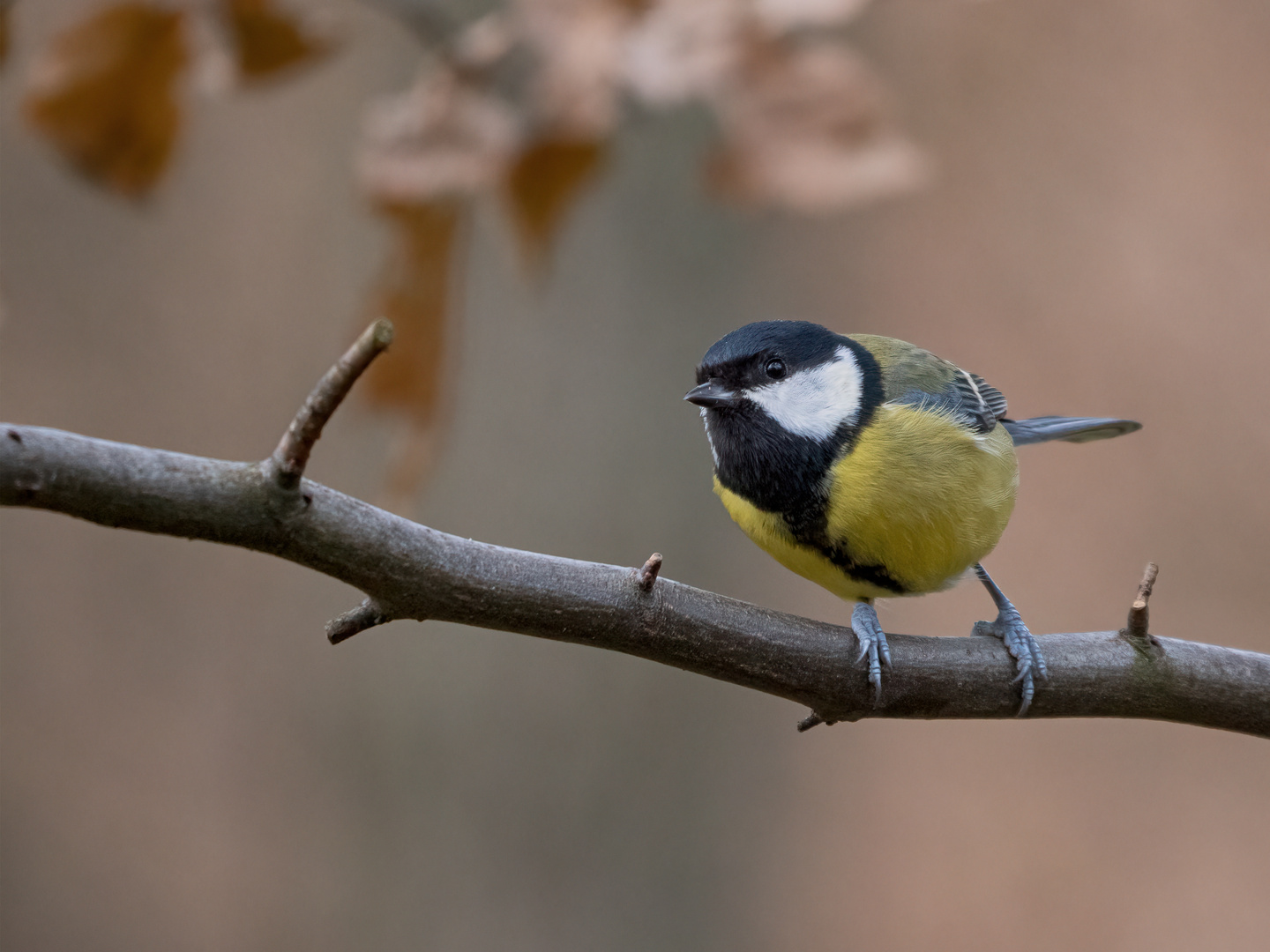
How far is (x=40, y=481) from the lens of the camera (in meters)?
0.87

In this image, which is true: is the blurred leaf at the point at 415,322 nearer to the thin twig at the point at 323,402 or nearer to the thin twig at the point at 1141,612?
the thin twig at the point at 323,402

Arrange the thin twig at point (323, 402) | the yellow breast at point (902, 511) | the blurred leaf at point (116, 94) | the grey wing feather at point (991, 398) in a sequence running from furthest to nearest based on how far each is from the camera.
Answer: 1. the grey wing feather at point (991, 398)
2. the yellow breast at point (902, 511)
3. the blurred leaf at point (116, 94)
4. the thin twig at point (323, 402)

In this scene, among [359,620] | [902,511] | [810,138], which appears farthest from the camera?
[902,511]

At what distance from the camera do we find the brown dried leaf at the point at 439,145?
4.17 ft

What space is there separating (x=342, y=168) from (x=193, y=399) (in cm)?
79

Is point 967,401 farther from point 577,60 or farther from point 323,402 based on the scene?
point 323,402

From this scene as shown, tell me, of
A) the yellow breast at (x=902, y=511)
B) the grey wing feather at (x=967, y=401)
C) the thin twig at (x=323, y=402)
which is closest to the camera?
the thin twig at (x=323, y=402)

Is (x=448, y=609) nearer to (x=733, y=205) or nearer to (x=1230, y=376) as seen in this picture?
(x=733, y=205)

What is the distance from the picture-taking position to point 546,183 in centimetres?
129

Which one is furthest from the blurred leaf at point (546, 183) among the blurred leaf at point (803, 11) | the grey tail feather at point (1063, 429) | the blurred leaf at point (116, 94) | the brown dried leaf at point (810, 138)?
the grey tail feather at point (1063, 429)

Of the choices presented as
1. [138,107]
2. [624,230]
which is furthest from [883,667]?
[624,230]

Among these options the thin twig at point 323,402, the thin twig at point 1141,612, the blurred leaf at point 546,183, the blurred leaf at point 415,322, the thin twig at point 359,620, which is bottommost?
the thin twig at point 1141,612

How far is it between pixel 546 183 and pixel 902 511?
72cm

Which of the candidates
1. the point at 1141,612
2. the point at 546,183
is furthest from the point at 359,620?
the point at 1141,612
